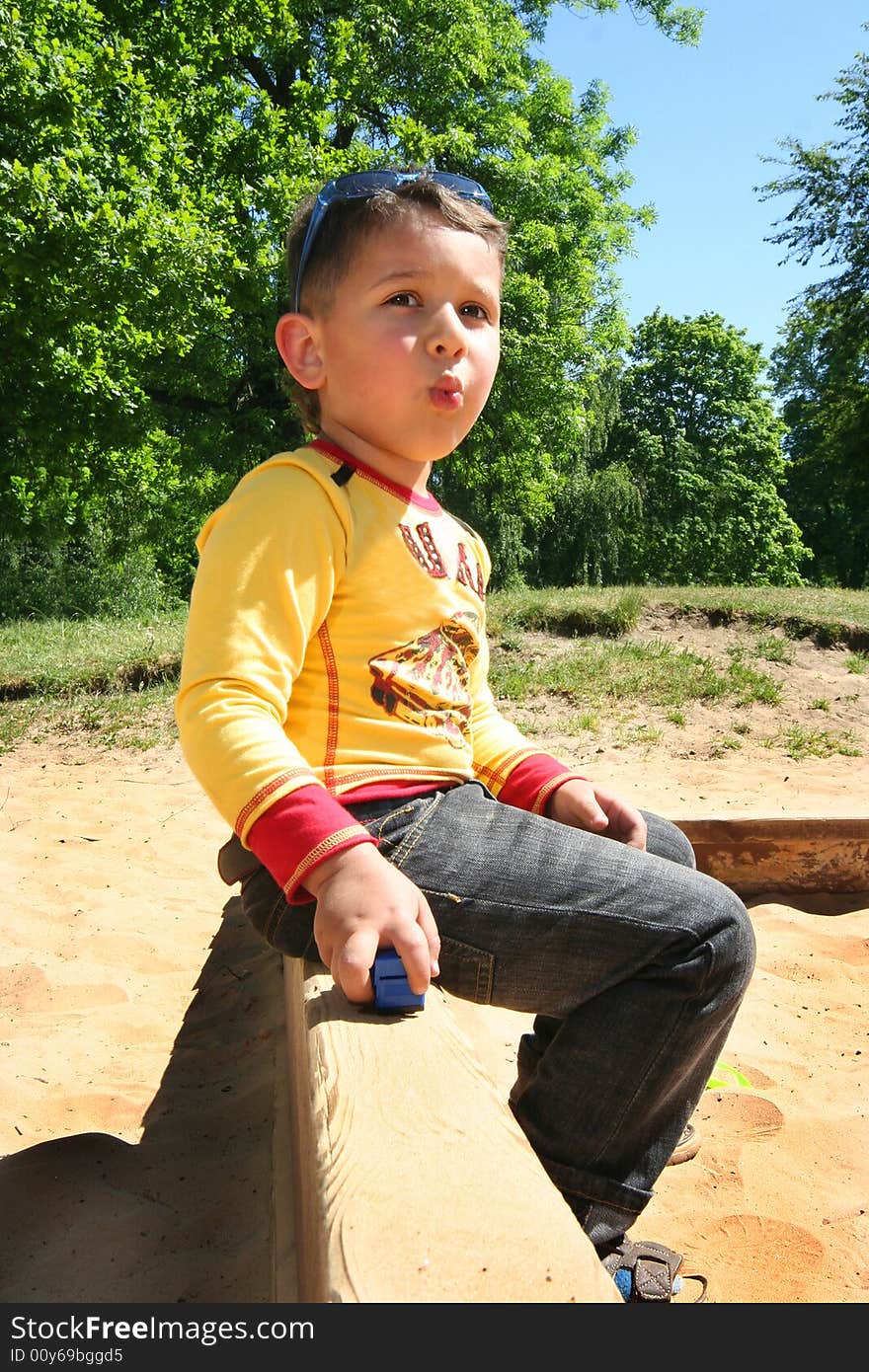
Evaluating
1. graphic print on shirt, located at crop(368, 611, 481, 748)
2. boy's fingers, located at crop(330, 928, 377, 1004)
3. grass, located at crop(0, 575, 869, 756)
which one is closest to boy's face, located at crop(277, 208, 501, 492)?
graphic print on shirt, located at crop(368, 611, 481, 748)

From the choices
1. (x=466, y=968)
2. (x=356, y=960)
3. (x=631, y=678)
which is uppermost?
(x=356, y=960)

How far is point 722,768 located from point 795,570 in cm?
3265

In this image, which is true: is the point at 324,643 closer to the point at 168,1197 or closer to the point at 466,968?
the point at 466,968

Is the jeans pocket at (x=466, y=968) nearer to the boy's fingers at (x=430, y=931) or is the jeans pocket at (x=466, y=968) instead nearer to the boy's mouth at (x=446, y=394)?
the boy's fingers at (x=430, y=931)

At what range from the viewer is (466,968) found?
1626 mm

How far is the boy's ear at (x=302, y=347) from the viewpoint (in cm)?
187

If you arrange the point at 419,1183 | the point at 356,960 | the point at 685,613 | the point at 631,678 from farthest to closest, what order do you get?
the point at 685,613
the point at 631,678
the point at 356,960
the point at 419,1183

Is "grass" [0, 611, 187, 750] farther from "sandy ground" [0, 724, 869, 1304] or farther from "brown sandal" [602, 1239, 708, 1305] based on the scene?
"brown sandal" [602, 1239, 708, 1305]

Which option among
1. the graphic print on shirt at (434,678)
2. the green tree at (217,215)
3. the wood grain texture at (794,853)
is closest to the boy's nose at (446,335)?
the graphic print on shirt at (434,678)

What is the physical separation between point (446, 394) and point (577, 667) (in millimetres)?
5638

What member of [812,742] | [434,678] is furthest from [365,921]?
[812,742]

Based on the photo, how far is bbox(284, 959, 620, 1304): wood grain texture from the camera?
932 mm

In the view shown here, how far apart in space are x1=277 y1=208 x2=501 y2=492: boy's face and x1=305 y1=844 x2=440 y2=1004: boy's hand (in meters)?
0.79

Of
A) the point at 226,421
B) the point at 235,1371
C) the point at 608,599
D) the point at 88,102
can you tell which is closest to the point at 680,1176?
the point at 235,1371
